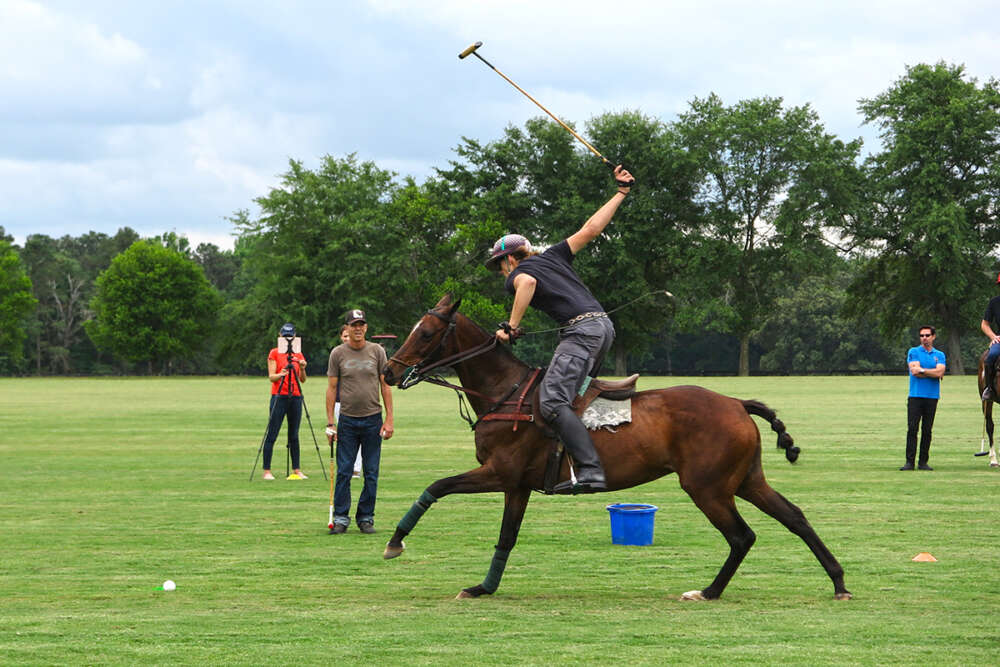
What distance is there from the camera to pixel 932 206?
7806 cm

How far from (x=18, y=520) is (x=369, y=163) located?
3732 inches

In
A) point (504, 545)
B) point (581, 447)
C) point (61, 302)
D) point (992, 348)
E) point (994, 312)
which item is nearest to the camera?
point (581, 447)

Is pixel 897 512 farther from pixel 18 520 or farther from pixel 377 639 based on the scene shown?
pixel 18 520

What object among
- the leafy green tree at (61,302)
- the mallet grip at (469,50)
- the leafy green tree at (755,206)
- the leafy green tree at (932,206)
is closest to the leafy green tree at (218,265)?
the leafy green tree at (61,302)

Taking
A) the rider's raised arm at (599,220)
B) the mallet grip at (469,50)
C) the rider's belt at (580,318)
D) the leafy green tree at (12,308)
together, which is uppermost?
the mallet grip at (469,50)

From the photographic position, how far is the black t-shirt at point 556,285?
31.1ft

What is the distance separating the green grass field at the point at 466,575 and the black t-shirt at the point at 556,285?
2.27 m

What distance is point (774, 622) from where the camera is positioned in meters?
8.37

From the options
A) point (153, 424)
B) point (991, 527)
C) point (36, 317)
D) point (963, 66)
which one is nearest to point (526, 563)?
point (991, 527)

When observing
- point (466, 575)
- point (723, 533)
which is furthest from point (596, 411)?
point (466, 575)

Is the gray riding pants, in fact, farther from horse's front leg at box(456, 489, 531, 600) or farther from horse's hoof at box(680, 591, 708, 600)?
horse's hoof at box(680, 591, 708, 600)

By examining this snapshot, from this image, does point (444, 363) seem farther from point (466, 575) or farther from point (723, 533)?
point (723, 533)

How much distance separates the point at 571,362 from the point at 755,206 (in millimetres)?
82997

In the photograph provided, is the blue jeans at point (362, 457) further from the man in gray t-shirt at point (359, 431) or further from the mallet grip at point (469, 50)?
the mallet grip at point (469, 50)
